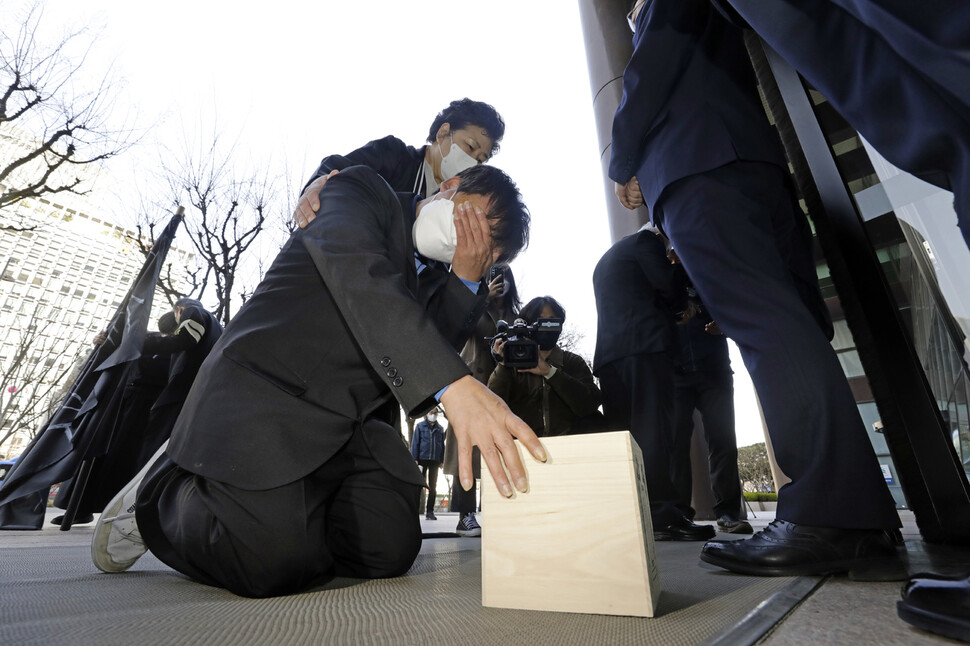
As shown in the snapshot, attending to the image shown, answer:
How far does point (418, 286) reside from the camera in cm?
150

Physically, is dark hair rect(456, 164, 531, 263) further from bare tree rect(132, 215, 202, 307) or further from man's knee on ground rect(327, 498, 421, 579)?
bare tree rect(132, 215, 202, 307)

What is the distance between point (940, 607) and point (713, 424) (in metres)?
2.39

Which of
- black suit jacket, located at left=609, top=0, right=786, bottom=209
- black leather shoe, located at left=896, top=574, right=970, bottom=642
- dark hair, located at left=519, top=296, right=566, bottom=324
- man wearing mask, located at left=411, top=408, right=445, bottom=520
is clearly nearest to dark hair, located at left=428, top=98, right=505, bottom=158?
dark hair, located at left=519, top=296, right=566, bottom=324

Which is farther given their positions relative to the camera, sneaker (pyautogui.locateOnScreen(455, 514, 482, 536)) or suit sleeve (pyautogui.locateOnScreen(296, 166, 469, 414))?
sneaker (pyautogui.locateOnScreen(455, 514, 482, 536))

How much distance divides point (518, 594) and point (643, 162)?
3.86 feet

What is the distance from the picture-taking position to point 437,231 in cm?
149

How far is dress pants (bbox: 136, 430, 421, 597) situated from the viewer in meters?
1.03

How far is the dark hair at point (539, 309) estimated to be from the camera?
3104 millimetres

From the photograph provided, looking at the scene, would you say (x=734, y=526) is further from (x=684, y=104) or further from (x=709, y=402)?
(x=684, y=104)

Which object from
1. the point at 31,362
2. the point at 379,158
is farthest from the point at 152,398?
the point at 31,362

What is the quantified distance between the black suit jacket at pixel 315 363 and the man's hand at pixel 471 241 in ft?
0.67

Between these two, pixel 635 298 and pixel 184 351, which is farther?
pixel 184 351

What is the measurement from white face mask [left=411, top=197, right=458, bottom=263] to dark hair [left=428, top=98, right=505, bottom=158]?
1.85 metres

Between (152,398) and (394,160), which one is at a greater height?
(394,160)
